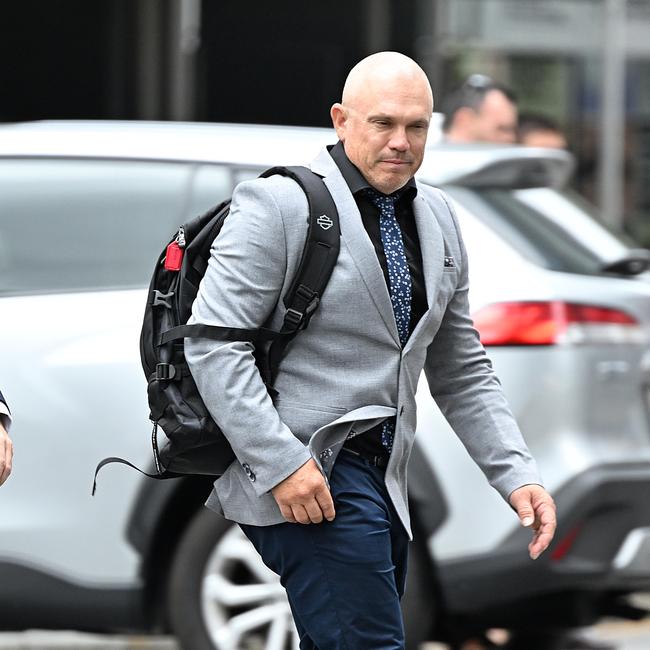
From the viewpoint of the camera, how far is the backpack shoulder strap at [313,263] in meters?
3.03

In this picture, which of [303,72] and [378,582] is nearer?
[378,582]

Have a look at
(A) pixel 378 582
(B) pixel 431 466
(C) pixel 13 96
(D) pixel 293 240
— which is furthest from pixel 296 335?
(C) pixel 13 96

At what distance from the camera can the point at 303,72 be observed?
11.8 meters

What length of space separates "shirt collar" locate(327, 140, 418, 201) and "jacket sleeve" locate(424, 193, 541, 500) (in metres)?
0.19

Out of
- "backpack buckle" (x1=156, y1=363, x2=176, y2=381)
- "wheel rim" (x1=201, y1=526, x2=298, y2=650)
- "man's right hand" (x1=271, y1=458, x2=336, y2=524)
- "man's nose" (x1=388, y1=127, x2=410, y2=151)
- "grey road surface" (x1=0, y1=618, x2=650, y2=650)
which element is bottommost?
"grey road surface" (x1=0, y1=618, x2=650, y2=650)

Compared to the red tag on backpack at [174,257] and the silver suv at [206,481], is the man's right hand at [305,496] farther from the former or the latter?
the silver suv at [206,481]

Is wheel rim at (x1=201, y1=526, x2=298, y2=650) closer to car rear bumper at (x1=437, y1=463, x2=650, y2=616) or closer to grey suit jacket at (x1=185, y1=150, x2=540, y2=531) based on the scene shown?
car rear bumper at (x1=437, y1=463, x2=650, y2=616)

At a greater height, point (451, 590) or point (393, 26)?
point (393, 26)

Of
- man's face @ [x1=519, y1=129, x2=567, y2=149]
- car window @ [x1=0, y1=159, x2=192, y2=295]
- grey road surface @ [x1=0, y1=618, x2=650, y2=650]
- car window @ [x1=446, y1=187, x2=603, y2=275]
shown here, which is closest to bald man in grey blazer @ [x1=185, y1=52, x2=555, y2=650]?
car window @ [x1=446, y1=187, x2=603, y2=275]

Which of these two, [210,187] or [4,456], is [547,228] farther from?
[4,456]

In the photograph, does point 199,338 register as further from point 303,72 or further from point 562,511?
point 303,72

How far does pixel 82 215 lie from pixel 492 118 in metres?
2.28

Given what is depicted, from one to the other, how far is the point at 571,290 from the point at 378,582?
1.83m

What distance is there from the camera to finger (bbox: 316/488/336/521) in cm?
298
